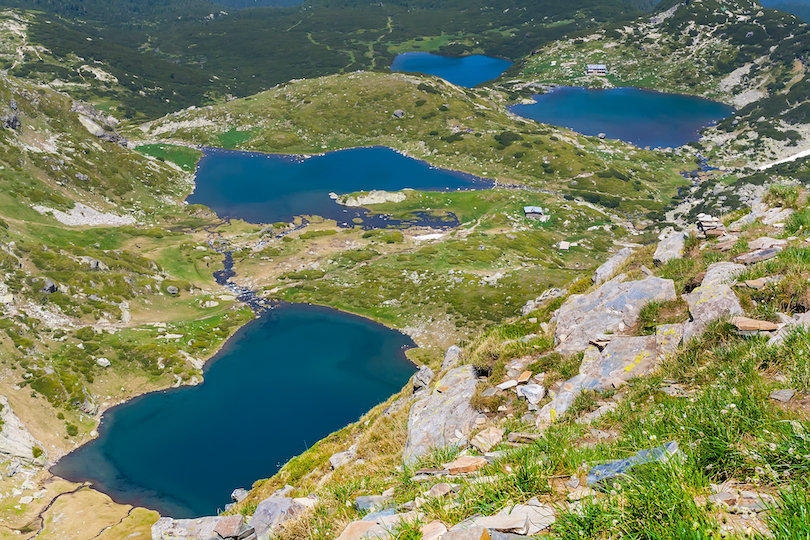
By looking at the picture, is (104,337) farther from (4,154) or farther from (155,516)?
(4,154)

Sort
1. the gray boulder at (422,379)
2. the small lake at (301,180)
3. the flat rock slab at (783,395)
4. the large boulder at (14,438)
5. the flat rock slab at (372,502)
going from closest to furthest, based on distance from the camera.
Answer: the flat rock slab at (783,395)
the flat rock slab at (372,502)
the gray boulder at (422,379)
the large boulder at (14,438)
the small lake at (301,180)

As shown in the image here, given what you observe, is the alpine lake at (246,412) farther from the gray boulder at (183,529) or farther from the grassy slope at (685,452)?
the grassy slope at (685,452)

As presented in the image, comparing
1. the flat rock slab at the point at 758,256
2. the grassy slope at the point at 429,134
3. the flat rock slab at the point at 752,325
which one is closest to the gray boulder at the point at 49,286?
the flat rock slab at the point at 758,256

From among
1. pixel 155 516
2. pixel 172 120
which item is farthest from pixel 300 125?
pixel 155 516

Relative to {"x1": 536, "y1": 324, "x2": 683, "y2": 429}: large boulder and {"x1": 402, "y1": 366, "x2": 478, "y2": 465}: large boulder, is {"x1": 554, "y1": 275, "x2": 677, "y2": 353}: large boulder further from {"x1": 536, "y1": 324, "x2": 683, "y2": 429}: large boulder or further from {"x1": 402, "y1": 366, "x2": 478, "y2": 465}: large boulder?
{"x1": 402, "y1": 366, "x2": 478, "y2": 465}: large boulder

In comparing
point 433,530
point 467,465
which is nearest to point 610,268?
point 467,465

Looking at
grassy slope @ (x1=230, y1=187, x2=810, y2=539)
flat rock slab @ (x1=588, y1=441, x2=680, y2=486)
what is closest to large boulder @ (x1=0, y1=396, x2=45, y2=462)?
grassy slope @ (x1=230, y1=187, x2=810, y2=539)
